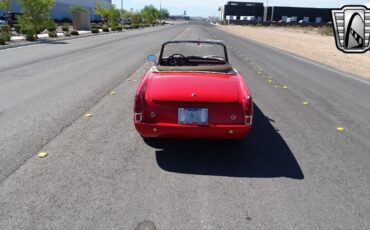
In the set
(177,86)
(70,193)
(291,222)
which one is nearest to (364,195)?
(291,222)

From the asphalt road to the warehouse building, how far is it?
155 metres

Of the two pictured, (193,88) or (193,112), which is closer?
(193,112)

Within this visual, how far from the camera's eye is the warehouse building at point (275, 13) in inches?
6014

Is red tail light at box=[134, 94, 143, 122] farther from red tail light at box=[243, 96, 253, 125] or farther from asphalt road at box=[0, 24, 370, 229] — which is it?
red tail light at box=[243, 96, 253, 125]

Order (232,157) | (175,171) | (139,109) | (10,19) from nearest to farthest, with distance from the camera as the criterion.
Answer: (175,171), (139,109), (232,157), (10,19)

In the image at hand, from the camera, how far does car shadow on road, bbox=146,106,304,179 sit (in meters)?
4.20

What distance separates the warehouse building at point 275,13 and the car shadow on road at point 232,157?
156 meters

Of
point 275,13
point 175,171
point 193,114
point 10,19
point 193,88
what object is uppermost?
point 275,13

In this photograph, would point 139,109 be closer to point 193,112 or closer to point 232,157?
point 193,112

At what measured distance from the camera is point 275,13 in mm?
152750

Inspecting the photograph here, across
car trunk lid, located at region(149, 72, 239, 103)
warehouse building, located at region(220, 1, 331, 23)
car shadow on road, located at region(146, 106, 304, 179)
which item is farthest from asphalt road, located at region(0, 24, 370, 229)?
warehouse building, located at region(220, 1, 331, 23)

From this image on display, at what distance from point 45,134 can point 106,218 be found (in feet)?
8.74

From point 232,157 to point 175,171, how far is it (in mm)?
944

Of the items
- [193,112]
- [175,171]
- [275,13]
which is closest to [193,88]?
[193,112]
